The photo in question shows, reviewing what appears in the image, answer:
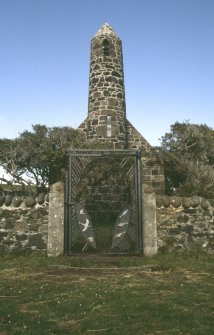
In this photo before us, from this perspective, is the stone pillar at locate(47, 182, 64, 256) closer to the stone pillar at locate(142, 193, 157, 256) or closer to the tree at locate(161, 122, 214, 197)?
the stone pillar at locate(142, 193, 157, 256)

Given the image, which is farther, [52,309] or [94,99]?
[94,99]

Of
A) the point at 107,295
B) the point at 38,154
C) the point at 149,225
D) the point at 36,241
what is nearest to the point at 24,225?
the point at 36,241

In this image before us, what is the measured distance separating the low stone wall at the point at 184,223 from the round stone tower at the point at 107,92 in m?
10.7

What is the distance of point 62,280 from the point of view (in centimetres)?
704

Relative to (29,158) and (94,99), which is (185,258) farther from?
(94,99)

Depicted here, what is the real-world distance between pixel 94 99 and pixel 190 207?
12530 millimetres

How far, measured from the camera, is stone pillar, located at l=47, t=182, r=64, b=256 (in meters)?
9.51

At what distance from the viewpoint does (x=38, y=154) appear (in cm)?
1833

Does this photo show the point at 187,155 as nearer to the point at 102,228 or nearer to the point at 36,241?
the point at 102,228

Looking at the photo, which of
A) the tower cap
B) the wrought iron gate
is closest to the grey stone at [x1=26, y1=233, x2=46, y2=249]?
the wrought iron gate

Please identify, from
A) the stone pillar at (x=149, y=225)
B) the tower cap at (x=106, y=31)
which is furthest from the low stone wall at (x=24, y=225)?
the tower cap at (x=106, y=31)

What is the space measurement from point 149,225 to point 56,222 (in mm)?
2558

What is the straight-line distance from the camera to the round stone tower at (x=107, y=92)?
20.4 meters

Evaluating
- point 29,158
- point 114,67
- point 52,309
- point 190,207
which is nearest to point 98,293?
point 52,309
